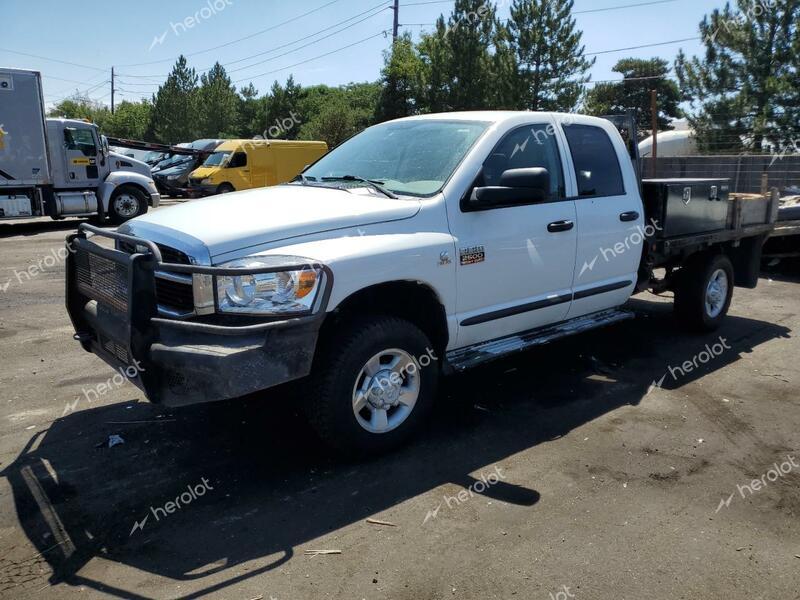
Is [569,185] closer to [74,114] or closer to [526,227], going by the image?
[526,227]

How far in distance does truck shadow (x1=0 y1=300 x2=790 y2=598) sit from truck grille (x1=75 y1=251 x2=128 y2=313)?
0.97m

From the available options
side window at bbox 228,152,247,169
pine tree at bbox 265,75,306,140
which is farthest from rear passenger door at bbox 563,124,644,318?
pine tree at bbox 265,75,306,140

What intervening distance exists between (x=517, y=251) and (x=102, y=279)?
259cm

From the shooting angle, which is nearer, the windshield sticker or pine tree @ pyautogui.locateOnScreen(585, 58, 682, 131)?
the windshield sticker

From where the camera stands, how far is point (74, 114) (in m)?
71.7

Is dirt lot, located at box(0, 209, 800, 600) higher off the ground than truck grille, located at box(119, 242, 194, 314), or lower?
lower

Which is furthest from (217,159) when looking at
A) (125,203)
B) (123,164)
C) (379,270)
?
(379,270)

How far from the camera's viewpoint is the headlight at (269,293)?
137 inches

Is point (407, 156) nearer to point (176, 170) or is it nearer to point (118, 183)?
point (118, 183)

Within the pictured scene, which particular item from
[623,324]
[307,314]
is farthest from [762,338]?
[307,314]

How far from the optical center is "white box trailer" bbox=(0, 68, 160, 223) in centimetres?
1518

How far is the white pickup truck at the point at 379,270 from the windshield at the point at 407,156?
16 millimetres

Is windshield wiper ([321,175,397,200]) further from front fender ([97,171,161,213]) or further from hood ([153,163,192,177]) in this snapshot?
hood ([153,163,192,177])

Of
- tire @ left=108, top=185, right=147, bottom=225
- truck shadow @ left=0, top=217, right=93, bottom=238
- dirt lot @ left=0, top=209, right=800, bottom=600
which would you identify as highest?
tire @ left=108, top=185, right=147, bottom=225
